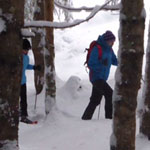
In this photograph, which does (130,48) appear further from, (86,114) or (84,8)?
(86,114)

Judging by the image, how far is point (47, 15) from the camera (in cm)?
622

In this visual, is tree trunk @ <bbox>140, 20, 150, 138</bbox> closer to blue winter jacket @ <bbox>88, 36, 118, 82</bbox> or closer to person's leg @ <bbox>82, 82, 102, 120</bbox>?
blue winter jacket @ <bbox>88, 36, 118, 82</bbox>

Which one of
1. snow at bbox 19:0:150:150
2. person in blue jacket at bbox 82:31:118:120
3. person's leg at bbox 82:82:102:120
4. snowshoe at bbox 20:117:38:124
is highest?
person in blue jacket at bbox 82:31:118:120

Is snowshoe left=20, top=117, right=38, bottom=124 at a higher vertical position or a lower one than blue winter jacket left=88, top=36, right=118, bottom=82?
lower

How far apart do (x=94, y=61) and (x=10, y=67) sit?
3.45 m

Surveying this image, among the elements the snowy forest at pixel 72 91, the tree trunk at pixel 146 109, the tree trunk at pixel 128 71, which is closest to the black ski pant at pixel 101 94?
the snowy forest at pixel 72 91

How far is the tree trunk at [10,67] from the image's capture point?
2014 mm

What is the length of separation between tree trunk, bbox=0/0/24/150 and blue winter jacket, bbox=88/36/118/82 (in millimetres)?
3355

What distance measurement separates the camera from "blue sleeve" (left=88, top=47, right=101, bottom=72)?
539 cm

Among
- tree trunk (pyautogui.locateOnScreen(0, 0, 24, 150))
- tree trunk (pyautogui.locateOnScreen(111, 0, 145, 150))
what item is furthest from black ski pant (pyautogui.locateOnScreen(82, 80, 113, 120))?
tree trunk (pyautogui.locateOnScreen(0, 0, 24, 150))

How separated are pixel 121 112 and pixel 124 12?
810mm

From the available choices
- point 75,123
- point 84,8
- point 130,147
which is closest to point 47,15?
point 75,123

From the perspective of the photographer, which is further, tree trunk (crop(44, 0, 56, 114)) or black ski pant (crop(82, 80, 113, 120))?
tree trunk (crop(44, 0, 56, 114))

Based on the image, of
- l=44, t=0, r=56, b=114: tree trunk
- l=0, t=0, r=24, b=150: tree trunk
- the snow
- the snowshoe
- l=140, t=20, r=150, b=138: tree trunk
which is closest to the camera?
l=0, t=0, r=24, b=150: tree trunk
